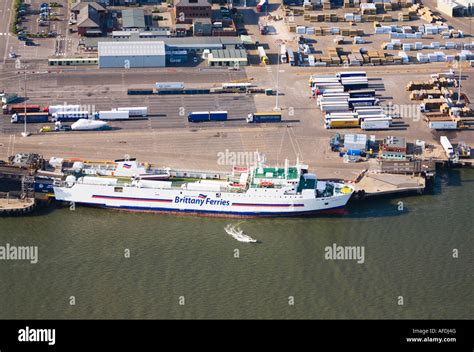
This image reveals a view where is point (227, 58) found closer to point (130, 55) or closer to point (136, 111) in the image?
point (130, 55)

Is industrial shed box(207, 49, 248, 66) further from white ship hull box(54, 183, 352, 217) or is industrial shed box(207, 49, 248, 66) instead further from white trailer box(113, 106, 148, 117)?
white ship hull box(54, 183, 352, 217)

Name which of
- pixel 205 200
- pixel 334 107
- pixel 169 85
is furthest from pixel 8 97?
pixel 334 107

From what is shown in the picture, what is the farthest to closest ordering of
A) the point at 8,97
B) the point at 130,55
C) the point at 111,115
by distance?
the point at 130,55 → the point at 8,97 → the point at 111,115

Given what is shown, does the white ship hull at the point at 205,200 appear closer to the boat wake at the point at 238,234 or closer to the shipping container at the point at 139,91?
the boat wake at the point at 238,234

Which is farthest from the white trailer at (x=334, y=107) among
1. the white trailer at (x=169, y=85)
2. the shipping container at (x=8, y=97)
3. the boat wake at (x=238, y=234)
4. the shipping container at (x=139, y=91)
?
the shipping container at (x=8, y=97)

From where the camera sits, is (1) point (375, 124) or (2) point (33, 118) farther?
(2) point (33, 118)

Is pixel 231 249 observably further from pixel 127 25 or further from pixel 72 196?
pixel 127 25
